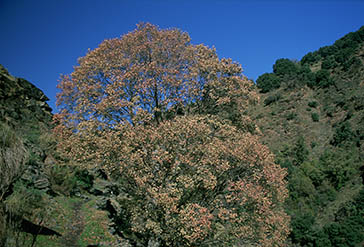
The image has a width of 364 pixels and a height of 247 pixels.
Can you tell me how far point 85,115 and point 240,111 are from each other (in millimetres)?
9368

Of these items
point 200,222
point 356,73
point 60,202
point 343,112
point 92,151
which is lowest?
point 60,202

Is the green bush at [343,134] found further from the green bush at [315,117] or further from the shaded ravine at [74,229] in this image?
the shaded ravine at [74,229]

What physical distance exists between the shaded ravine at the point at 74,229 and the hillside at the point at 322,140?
933 inches

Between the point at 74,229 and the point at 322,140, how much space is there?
4786 centimetres

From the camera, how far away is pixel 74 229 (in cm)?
1686

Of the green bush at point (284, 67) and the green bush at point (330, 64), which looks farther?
the green bush at point (284, 67)

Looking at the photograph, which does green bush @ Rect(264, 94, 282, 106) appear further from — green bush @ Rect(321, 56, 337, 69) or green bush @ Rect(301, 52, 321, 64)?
green bush @ Rect(301, 52, 321, 64)

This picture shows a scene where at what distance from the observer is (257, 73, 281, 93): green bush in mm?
75438

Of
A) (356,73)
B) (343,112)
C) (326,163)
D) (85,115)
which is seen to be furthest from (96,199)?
(356,73)

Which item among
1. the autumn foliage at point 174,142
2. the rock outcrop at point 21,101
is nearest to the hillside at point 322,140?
the autumn foliage at point 174,142

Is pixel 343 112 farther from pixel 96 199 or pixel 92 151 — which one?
pixel 92 151

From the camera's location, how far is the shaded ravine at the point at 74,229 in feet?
48.3

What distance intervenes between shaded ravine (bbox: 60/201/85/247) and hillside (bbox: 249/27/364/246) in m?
23.7

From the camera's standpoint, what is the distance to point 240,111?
53.6ft
